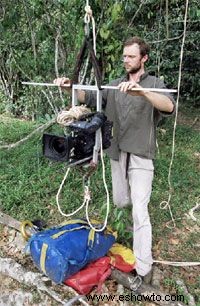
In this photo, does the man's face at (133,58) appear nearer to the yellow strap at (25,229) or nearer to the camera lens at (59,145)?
the camera lens at (59,145)

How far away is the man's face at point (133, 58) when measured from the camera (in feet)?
9.11

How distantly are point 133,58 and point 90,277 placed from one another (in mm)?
1565

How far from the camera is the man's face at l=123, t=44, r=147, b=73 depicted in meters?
2.78

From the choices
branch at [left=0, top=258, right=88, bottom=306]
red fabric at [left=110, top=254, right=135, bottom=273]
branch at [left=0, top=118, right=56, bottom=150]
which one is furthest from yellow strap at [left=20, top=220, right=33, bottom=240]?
branch at [left=0, top=118, right=56, bottom=150]

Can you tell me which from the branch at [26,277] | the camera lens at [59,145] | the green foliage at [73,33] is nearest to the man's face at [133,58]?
the green foliage at [73,33]

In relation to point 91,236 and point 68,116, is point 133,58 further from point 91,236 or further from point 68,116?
point 91,236

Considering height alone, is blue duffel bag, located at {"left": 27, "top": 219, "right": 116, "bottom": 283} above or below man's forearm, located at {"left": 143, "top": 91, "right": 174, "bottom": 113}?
below

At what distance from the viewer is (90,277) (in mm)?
2967

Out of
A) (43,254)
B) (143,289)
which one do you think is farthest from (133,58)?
(143,289)

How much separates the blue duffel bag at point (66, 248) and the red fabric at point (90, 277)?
0.05 m

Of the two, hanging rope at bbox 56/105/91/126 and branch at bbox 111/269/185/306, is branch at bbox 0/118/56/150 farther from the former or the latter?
hanging rope at bbox 56/105/91/126

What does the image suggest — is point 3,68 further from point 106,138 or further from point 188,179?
point 106,138

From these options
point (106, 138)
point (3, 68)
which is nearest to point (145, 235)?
point (106, 138)

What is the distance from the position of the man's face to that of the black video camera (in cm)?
53
